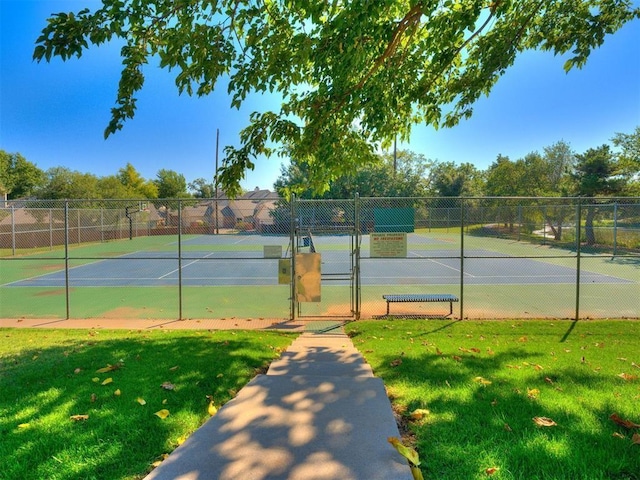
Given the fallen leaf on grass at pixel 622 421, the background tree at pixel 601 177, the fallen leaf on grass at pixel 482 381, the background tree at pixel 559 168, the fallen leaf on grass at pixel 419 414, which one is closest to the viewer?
the fallen leaf on grass at pixel 622 421

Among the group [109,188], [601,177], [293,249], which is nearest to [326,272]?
[293,249]

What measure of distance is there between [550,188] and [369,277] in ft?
98.7

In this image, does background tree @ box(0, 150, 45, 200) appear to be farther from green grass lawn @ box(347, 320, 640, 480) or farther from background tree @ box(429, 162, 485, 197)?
background tree @ box(429, 162, 485, 197)

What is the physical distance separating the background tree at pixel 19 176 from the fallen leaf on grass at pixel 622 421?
4631cm

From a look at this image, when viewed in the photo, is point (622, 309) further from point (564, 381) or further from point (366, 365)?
point (366, 365)

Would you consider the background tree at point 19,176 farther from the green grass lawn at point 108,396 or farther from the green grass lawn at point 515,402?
the green grass lawn at point 515,402

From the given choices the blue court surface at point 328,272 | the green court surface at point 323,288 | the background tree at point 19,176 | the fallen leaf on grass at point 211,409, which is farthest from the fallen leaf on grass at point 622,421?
the background tree at point 19,176

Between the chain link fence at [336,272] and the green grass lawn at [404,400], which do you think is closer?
the green grass lawn at [404,400]

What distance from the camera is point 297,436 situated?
281cm

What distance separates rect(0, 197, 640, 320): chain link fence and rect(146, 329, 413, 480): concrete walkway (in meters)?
5.09

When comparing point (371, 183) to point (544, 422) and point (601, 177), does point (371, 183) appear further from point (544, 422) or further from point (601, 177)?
point (544, 422)

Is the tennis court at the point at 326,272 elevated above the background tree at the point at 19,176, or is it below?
below

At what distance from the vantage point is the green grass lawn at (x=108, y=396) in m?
2.66

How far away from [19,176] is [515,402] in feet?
163
